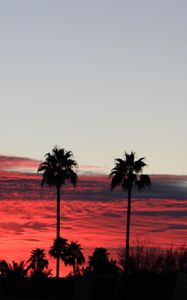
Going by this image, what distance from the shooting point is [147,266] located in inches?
4847

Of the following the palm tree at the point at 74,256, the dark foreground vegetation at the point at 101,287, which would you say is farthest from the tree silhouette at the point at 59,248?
the dark foreground vegetation at the point at 101,287

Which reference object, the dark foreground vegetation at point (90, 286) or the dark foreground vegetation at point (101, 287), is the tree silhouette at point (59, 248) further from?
the dark foreground vegetation at point (101, 287)

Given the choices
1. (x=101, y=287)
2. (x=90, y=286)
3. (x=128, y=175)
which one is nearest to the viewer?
(x=90, y=286)

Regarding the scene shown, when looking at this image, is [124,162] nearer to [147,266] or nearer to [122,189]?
[122,189]

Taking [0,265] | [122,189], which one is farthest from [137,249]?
[122,189]

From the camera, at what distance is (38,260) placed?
4860 inches

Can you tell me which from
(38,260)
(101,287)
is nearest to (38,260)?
(38,260)

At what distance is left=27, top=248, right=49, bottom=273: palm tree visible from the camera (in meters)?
123

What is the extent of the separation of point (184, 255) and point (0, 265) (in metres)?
30.8

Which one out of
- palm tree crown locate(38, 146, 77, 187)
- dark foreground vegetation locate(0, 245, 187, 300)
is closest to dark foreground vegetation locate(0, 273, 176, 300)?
dark foreground vegetation locate(0, 245, 187, 300)

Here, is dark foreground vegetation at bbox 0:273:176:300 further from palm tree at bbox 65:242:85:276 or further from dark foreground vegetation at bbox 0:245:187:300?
palm tree at bbox 65:242:85:276

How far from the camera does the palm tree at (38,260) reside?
123 metres

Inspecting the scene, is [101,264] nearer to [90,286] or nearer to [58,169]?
[58,169]

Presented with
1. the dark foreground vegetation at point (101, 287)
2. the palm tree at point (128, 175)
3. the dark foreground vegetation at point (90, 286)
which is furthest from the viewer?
the palm tree at point (128, 175)
